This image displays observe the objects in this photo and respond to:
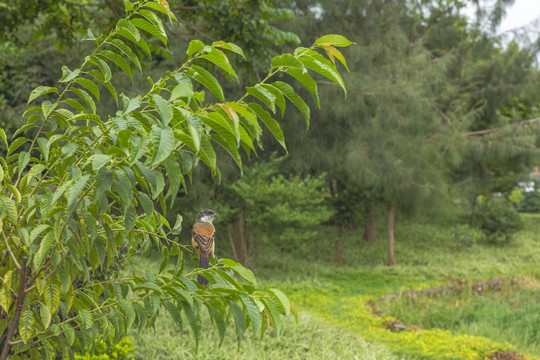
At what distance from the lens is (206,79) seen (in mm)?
1294

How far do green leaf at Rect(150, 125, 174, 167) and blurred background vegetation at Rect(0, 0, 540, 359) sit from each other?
3.23 m

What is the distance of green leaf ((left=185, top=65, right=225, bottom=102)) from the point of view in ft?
4.09

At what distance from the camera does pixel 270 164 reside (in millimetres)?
8633

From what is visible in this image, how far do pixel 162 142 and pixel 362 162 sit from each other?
914 centimetres

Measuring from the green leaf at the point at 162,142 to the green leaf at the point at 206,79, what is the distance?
0.25 meters

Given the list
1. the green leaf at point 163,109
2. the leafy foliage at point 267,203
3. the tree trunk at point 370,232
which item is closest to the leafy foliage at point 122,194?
the green leaf at point 163,109

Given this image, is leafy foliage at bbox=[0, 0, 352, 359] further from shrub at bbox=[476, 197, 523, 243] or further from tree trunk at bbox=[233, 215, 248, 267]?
shrub at bbox=[476, 197, 523, 243]

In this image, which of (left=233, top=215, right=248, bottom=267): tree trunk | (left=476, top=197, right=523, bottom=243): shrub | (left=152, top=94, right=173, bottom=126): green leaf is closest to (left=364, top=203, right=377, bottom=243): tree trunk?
(left=476, top=197, right=523, bottom=243): shrub

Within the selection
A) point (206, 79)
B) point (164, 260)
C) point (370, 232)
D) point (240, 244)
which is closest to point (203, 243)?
point (164, 260)

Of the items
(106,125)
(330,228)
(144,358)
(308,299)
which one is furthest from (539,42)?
(106,125)

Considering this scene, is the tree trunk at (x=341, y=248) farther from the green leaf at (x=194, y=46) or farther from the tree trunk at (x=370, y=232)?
the green leaf at (x=194, y=46)

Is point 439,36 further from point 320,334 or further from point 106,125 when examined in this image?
point 106,125

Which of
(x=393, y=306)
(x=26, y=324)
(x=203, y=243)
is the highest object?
(x=203, y=243)

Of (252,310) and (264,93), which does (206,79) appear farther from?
(252,310)
